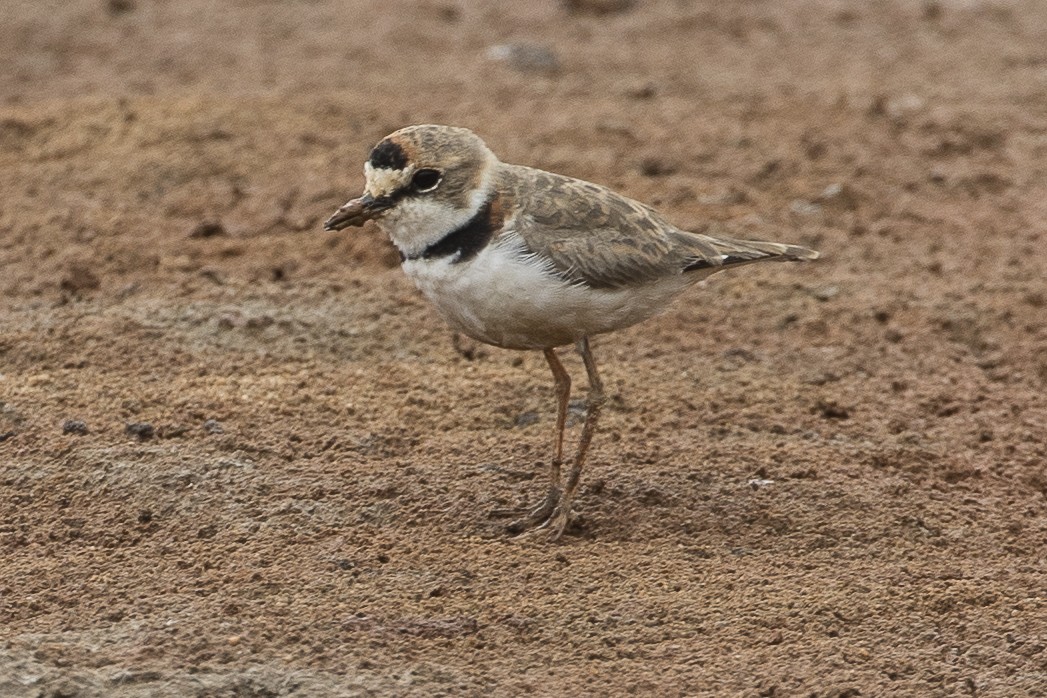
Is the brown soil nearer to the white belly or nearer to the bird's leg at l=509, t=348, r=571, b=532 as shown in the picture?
the bird's leg at l=509, t=348, r=571, b=532

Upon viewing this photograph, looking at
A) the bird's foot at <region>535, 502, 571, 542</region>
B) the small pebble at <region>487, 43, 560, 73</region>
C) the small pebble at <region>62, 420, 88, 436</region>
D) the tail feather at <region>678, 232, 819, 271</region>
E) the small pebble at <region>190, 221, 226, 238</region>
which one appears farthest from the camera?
the small pebble at <region>487, 43, 560, 73</region>

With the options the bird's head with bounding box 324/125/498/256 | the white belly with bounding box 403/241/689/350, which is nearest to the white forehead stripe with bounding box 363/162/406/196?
the bird's head with bounding box 324/125/498/256

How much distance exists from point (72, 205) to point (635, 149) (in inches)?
132

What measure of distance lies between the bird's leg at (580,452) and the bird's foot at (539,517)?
0.02 metres

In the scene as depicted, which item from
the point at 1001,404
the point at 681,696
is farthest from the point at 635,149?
the point at 681,696

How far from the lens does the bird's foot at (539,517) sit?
595 centimetres

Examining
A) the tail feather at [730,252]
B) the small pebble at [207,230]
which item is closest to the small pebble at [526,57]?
the small pebble at [207,230]

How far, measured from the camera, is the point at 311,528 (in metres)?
5.80

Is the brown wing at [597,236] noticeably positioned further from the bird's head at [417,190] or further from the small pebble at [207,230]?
the small pebble at [207,230]

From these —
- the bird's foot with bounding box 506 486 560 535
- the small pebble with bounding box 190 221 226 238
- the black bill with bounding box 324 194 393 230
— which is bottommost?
the bird's foot with bounding box 506 486 560 535

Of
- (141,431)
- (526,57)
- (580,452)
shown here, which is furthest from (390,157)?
(526,57)

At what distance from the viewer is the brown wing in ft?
18.8

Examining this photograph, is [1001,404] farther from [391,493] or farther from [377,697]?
[377,697]

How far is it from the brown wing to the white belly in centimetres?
7
